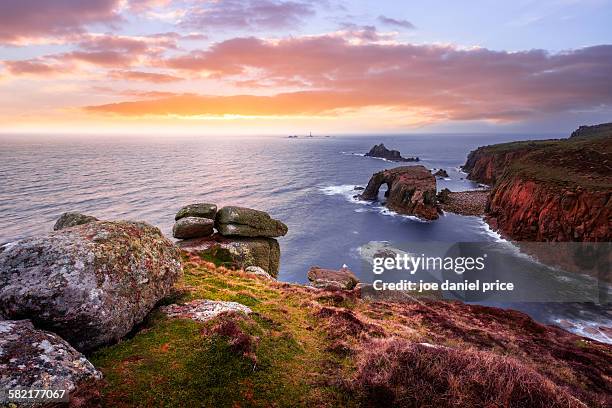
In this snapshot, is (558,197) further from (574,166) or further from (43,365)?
(43,365)

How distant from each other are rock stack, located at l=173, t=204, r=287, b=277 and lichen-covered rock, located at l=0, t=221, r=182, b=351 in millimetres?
15782

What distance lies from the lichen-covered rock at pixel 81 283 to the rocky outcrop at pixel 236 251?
15.3 meters

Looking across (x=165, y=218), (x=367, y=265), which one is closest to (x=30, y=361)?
(x=367, y=265)

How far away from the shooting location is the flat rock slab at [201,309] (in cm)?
1254

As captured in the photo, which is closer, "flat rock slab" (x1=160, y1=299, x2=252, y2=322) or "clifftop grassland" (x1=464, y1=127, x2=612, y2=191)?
"flat rock slab" (x1=160, y1=299, x2=252, y2=322)

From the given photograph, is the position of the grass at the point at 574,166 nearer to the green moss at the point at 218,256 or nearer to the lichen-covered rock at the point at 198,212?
the green moss at the point at 218,256

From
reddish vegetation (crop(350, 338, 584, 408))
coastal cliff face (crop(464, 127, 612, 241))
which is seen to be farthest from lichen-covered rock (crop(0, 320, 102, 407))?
coastal cliff face (crop(464, 127, 612, 241))

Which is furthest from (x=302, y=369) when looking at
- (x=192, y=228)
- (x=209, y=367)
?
(x=192, y=228)

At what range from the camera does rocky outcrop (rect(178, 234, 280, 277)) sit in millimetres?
27875

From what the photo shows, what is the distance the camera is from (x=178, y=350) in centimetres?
1003

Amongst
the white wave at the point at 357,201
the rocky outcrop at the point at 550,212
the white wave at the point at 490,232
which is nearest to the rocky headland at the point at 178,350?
the rocky outcrop at the point at 550,212

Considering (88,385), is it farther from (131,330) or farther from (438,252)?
(438,252)

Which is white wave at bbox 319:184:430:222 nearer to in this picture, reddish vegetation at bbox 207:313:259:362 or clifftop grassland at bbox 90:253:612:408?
clifftop grassland at bbox 90:253:612:408

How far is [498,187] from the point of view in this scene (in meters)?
82.2
